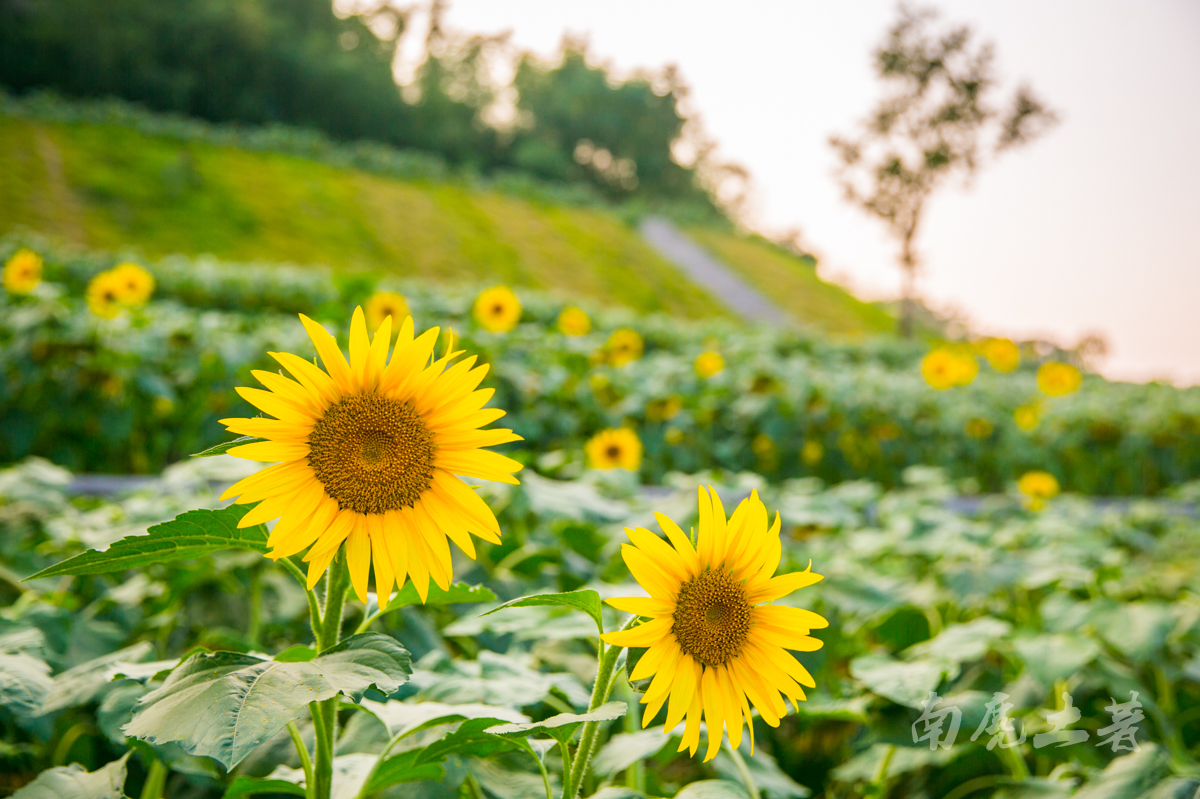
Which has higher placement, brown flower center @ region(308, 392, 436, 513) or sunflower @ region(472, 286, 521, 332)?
brown flower center @ region(308, 392, 436, 513)

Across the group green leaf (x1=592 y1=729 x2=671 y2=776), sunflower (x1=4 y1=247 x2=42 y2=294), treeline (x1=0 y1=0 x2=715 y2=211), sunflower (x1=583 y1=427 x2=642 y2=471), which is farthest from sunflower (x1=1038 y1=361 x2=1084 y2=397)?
treeline (x1=0 y1=0 x2=715 y2=211)

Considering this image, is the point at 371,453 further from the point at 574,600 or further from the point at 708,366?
the point at 708,366

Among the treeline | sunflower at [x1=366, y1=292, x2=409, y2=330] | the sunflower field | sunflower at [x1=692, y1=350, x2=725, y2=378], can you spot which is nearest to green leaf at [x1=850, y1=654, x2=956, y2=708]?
the sunflower field

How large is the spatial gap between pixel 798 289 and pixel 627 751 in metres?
23.8

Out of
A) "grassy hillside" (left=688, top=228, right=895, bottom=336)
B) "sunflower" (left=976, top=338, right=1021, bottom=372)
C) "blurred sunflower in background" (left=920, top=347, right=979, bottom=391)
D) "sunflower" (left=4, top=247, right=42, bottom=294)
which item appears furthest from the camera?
"grassy hillside" (left=688, top=228, right=895, bottom=336)

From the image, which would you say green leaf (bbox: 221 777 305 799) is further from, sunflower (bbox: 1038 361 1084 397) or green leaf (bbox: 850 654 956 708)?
sunflower (bbox: 1038 361 1084 397)

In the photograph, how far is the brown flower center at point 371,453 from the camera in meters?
0.77

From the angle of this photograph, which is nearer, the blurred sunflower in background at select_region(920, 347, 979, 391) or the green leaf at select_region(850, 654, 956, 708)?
the green leaf at select_region(850, 654, 956, 708)

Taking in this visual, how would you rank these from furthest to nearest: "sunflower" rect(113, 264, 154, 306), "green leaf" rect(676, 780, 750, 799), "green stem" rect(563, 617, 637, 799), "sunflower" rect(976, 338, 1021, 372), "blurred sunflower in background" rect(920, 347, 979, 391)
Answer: "sunflower" rect(976, 338, 1021, 372) < "blurred sunflower in background" rect(920, 347, 979, 391) < "sunflower" rect(113, 264, 154, 306) < "green leaf" rect(676, 780, 750, 799) < "green stem" rect(563, 617, 637, 799)

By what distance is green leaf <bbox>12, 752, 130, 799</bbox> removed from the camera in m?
0.88

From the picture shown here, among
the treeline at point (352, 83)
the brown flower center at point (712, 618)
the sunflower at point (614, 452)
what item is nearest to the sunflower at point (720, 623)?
the brown flower center at point (712, 618)

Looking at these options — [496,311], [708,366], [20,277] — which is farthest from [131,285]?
[708,366]

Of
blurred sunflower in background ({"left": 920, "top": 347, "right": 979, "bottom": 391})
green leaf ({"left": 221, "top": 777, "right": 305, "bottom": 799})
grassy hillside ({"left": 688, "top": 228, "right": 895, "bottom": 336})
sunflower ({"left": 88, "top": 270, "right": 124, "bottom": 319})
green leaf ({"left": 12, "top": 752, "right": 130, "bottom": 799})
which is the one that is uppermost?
grassy hillside ({"left": 688, "top": 228, "right": 895, "bottom": 336})

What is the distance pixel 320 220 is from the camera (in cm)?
1791
